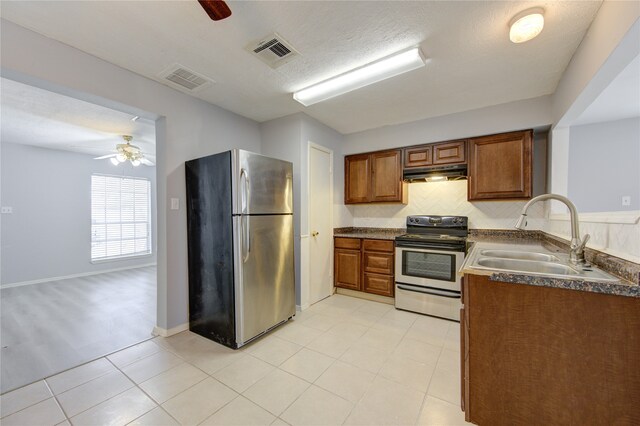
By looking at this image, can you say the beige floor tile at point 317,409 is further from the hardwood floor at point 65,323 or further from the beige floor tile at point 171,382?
the hardwood floor at point 65,323

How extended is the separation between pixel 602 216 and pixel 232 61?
2.74 m

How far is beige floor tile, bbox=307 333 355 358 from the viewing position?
217 centimetres

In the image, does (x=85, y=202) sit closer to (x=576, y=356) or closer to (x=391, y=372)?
(x=391, y=372)

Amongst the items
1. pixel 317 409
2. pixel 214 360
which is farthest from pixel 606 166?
pixel 214 360

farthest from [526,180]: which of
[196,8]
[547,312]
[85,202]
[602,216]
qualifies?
[85,202]

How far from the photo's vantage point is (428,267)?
296 cm

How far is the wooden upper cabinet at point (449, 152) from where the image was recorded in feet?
10.2

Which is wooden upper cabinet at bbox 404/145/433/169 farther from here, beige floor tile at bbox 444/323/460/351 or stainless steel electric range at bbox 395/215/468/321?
beige floor tile at bbox 444/323/460/351

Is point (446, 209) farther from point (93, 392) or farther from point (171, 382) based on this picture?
point (93, 392)

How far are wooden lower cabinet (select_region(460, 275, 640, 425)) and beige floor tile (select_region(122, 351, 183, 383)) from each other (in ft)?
7.02

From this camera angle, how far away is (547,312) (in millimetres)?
1102

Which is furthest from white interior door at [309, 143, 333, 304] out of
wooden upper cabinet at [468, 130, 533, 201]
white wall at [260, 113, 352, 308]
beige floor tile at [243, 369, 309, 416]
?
wooden upper cabinet at [468, 130, 533, 201]

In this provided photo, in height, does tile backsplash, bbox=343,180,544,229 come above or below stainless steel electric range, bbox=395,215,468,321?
above

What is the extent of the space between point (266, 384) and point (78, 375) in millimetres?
1458
